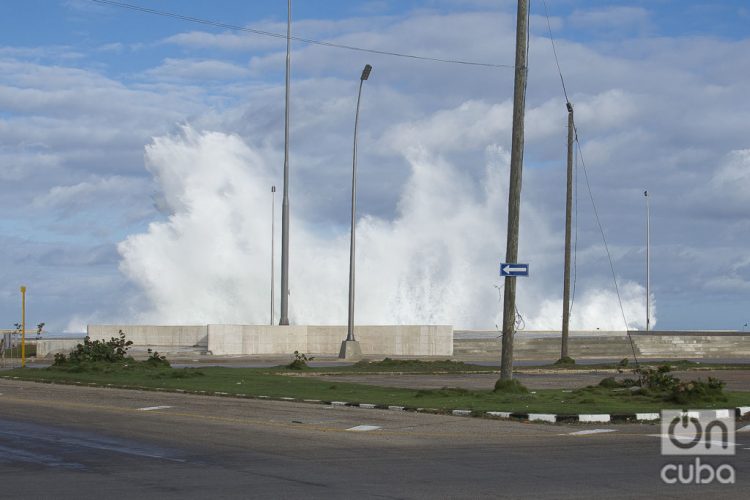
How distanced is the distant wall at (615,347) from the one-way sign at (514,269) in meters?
29.0

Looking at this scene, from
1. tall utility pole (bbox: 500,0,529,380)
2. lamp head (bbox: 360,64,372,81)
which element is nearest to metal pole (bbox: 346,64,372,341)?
lamp head (bbox: 360,64,372,81)

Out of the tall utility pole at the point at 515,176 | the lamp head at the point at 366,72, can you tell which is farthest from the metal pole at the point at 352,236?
the tall utility pole at the point at 515,176

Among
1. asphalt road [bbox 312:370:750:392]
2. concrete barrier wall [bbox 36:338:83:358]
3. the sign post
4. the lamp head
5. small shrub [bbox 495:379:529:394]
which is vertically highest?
the lamp head

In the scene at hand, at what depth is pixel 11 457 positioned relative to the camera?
1380 cm

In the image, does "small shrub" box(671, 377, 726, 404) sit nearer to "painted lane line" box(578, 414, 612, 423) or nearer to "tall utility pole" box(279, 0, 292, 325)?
"painted lane line" box(578, 414, 612, 423)

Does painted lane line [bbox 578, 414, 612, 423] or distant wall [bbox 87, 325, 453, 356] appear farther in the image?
distant wall [bbox 87, 325, 453, 356]

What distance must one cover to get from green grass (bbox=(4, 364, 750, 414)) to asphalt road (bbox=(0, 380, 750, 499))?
70.4 inches

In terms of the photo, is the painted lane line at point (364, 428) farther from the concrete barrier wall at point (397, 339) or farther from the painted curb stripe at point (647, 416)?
the concrete barrier wall at point (397, 339)

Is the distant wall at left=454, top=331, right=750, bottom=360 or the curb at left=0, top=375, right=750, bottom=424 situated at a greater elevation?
the curb at left=0, top=375, right=750, bottom=424

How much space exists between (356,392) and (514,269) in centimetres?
443

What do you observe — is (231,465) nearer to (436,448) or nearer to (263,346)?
(436,448)

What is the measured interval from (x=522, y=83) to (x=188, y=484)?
15.9m

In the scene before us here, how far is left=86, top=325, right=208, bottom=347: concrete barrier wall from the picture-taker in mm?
52594

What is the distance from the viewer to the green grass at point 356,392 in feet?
68.5
